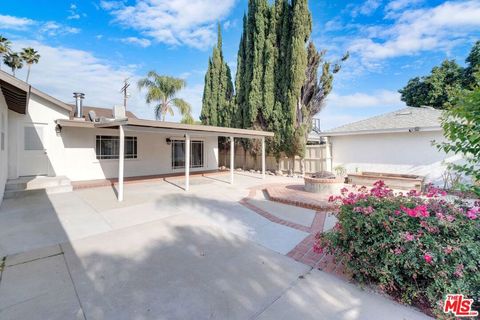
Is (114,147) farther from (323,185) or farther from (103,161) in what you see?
(323,185)

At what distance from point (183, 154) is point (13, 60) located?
20050 millimetres

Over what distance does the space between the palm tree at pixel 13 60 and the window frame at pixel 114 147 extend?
59.1ft

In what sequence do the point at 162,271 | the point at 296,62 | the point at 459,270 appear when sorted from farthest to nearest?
1. the point at 296,62
2. the point at 162,271
3. the point at 459,270

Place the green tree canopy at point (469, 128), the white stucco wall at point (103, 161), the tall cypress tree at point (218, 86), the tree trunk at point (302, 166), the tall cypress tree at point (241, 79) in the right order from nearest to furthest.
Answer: the green tree canopy at point (469, 128)
the white stucco wall at point (103, 161)
the tree trunk at point (302, 166)
the tall cypress tree at point (241, 79)
the tall cypress tree at point (218, 86)

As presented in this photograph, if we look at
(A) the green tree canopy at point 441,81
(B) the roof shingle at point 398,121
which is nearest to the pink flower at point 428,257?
(B) the roof shingle at point 398,121

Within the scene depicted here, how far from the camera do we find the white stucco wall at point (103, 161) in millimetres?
9805

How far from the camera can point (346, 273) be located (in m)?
3.10

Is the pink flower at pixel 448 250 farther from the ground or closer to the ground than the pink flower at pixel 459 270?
farther from the ground

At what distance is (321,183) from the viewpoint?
26.7 feet

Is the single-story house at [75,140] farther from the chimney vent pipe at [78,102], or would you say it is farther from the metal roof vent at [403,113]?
the metal roof vent at [403,113]

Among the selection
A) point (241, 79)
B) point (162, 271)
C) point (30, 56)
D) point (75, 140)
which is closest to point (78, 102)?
point (75, 140)

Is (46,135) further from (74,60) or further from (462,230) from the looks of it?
(462,230)

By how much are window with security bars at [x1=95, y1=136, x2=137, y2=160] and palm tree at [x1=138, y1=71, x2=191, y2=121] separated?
7.89 metres

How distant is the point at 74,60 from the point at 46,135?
788cm
